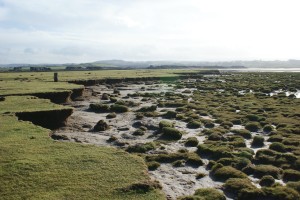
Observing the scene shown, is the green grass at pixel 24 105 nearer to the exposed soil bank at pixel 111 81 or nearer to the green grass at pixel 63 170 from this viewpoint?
the green grass at pixel 63 170

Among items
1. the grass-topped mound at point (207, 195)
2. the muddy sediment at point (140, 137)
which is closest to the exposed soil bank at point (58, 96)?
the muddy sediment at point (140, 137)

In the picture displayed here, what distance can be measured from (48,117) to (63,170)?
18.7 meters

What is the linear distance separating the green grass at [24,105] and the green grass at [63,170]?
11.2 meters

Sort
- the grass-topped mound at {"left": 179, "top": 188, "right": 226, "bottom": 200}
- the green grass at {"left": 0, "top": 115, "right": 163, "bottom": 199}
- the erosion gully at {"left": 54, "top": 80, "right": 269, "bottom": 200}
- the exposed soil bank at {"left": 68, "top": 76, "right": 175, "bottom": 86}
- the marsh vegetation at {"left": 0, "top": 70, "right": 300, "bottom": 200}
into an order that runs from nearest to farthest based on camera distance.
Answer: the green grass at {"left": 0, "top": 115, "right": 163, "bottom": 199}, the grass-topped mound at {"left": 179, "top": 188, "right": 226, "bottom": 200}, the marsh vegetation at {"left": 0, "top": 70, "right": 300, "bottom": 200}, the erosion gully at {"left": 54, "top": 80, "right": 269, "bottom": 200}, the exposed soil bank at {"left": 68, "top": 76, "right": 175, "bottom": 86}

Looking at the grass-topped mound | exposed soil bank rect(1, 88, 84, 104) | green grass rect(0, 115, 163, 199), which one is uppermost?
exposed soil bank rect(1, 88, 84, 104)

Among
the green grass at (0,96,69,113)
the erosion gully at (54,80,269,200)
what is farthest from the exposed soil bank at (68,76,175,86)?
the green grass at (0,96,69,113)

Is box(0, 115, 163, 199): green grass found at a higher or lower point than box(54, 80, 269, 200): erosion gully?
higher

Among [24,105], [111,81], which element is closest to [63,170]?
[24,105]

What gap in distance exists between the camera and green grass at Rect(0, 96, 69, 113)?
3861 cm

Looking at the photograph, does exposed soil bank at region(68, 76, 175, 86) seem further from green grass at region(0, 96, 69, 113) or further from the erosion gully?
green grass at region(0, 96, 69, 113)

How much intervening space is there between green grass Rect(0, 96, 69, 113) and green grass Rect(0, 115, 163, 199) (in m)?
11.2

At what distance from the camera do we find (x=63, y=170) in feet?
68.9

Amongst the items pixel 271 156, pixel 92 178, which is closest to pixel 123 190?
pixel 92 178

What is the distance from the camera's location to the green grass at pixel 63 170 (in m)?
18.3
